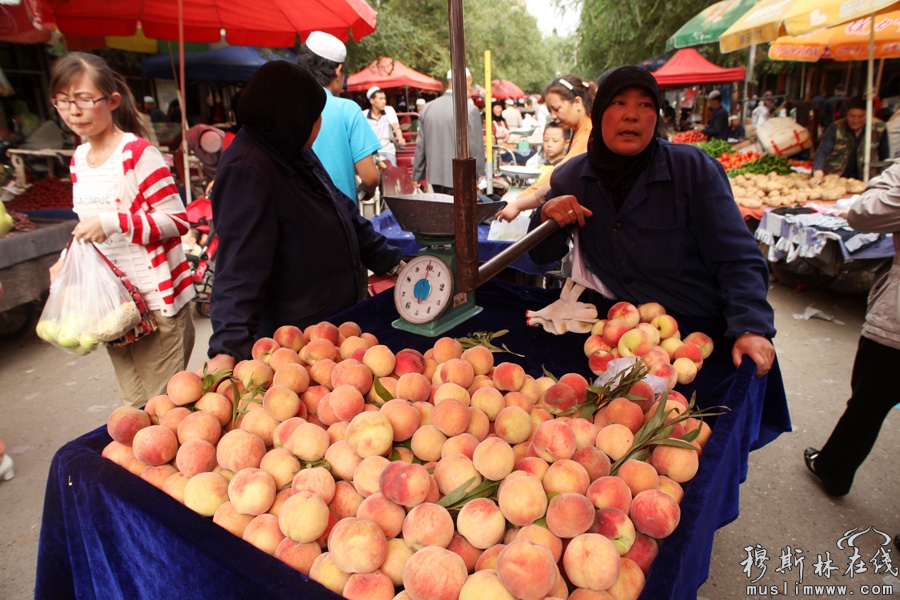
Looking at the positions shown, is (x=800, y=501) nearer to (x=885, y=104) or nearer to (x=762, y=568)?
(x=762, y=568)

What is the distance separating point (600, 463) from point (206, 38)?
17.5 feet

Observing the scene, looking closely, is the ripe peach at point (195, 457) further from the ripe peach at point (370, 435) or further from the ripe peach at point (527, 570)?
the ripe peach at point (527, 570)

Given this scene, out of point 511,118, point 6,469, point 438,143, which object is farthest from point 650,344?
point 511,118

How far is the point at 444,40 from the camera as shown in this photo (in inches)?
682

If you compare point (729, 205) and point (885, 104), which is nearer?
point (729, 205)

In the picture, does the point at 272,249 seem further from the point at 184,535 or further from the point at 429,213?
the point at 184,535

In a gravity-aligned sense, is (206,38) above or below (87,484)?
above

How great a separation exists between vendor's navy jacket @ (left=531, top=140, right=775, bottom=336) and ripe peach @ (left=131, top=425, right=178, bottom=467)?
1531mm

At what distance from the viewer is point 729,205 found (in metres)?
1.75

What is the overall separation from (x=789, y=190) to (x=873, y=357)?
4.15 metres

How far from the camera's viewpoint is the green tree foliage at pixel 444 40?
12023 millimetres

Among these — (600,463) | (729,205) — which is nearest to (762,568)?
(729,205)

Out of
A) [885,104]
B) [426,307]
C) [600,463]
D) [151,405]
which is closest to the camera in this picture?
[600,463]

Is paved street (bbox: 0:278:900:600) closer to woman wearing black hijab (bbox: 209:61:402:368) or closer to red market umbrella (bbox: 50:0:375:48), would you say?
woman wearing black hijab (bbox: 209:61:402:368)
